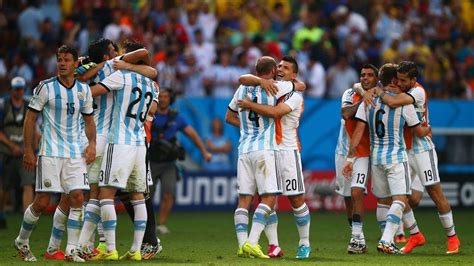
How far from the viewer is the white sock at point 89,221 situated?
1293cm

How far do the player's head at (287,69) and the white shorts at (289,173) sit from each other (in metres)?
0.95

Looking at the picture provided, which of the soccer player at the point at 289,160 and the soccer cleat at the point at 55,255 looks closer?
the soccer cleat at the point at 55,255

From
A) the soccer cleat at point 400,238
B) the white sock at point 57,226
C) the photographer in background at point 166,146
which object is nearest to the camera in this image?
the white sock at point 57,226

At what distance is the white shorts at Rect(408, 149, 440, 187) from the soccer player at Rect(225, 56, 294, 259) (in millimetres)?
2226

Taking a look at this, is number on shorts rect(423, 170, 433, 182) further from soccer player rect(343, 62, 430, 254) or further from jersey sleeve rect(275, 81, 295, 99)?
jersey sleeve rect(275, 81, 295, 99)

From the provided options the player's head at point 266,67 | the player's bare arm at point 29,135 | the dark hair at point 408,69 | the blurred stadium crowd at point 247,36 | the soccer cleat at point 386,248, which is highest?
the blurred stadium crowd at point 247,36

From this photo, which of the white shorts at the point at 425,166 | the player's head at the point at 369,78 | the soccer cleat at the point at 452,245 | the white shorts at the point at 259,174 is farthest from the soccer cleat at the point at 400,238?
the white shorts at the point at 259,174

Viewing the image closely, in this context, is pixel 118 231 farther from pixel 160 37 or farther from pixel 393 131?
pixel 160 37

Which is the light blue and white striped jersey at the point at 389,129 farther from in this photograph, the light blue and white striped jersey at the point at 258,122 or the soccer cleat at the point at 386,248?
the light blue and white striped jersey at the point at 258,122

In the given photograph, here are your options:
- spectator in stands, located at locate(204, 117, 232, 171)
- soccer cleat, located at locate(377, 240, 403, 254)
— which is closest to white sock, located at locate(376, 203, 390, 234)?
soccer cleat, located at locate(377, 240, 403, 254)

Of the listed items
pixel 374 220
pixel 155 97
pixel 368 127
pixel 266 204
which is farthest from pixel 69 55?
pixel 374 220

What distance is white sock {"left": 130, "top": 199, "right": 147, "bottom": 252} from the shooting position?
13000 millimetres

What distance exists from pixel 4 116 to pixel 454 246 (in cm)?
793

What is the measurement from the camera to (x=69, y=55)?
12.8 meters
